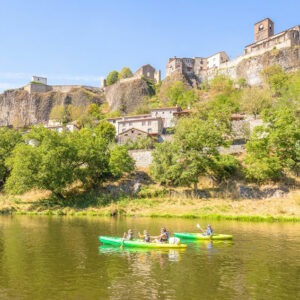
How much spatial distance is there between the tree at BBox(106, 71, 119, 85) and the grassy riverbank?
97684 millimetres

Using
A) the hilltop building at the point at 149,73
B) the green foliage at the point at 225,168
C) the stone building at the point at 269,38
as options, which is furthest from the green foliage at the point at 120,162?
the hilltop building at the point at 149,73

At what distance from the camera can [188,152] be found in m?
57.2

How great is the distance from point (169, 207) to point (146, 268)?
99.9 feet

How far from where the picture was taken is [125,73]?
500 feet

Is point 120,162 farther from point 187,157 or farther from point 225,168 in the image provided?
point 225,168

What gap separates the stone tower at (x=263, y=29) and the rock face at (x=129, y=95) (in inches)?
1751

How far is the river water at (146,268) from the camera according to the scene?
54.7 ft

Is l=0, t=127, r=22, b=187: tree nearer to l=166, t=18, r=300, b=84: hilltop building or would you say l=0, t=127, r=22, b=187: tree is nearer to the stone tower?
l=166, t=18, r=300, b=84: hilltop building

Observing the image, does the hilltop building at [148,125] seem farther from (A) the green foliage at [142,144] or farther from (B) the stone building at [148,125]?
(A) the green foliage at [142,144]

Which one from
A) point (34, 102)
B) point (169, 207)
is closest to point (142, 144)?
point (169, 207)

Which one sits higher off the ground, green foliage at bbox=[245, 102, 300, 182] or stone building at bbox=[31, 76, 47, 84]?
stone building at bbox=[31, 76, 47, 84]

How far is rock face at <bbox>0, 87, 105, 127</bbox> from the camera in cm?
13512

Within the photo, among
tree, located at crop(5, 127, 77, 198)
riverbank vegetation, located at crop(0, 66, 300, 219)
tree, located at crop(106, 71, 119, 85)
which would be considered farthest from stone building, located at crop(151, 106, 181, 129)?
tree, located at crop(106, 71, 119, 85)

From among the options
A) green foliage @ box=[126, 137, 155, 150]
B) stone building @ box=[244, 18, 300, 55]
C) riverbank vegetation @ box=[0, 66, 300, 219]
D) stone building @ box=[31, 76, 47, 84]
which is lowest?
riverbank vegetation @ box=[0, 66, 300, 219]
